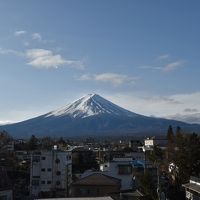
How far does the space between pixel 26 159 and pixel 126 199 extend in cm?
3304

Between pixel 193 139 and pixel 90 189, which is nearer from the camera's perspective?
pixel 90 189

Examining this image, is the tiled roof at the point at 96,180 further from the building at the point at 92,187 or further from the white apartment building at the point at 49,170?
the white apartment building at the point at 49,170

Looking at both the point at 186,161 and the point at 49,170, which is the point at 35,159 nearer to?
the point at 49,170

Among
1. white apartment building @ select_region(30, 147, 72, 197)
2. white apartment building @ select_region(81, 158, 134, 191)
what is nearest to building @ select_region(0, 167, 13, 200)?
white apartment building @ select_region(81, 158, 134, 191)

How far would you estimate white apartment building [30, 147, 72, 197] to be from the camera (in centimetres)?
4238


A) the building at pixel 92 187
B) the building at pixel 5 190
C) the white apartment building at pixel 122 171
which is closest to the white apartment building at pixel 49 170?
the white apartment building at pixel 122 171

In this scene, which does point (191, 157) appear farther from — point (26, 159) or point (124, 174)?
point (26, 159)

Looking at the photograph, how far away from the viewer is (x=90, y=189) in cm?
3002

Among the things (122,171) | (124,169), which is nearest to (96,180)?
(122,171)

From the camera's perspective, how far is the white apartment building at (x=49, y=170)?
4238cm

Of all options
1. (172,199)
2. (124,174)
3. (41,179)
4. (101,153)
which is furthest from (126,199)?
(101,153)

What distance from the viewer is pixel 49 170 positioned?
42969mm

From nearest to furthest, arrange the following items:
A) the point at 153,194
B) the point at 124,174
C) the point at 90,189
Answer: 1. the point at 153,194
2. the point at 90,189
3. the point at 124,174

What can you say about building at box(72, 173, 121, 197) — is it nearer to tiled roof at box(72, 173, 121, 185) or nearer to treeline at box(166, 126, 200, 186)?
tiled roof at box(72, 173, 121, 185)
